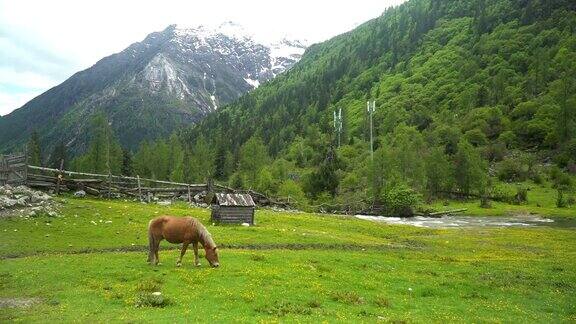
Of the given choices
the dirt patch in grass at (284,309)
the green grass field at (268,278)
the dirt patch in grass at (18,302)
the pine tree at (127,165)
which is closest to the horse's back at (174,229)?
the green grass field at (268,278)

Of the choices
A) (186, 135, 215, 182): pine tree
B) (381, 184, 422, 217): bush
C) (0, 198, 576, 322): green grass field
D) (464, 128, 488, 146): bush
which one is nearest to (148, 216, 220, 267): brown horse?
(0, 198, 576, 322): green grass field

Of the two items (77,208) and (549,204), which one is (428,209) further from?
(77,208)

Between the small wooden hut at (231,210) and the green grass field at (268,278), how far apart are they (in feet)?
12.8

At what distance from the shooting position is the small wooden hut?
165 feet

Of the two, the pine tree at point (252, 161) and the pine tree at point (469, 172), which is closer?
the pine tree at point (469, 172)

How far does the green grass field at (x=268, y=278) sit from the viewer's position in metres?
19.0

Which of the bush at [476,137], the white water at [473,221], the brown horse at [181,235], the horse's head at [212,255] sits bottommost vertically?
the white water at [473,221]

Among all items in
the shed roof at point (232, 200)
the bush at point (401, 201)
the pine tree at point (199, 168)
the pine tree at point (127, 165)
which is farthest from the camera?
the pine tree at point (199, 168)

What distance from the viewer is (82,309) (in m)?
18.1

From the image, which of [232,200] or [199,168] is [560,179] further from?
[232,200]

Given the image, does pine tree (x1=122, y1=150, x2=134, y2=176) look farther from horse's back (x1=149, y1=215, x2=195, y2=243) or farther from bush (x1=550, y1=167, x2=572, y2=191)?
bush (x1=550, y1=167, x2=572, y2=191)

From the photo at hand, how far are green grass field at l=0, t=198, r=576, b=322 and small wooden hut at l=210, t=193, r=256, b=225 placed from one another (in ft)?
12.8

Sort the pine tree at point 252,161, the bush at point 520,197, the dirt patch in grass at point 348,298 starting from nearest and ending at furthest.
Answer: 1. the dirt patch in grass at point 348,298
2. the bush at point 520,197
3. the pine tree at point 252,161

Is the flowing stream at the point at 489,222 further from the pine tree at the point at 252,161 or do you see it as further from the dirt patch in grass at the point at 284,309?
the dirt patch in grass at the point at 284,309
